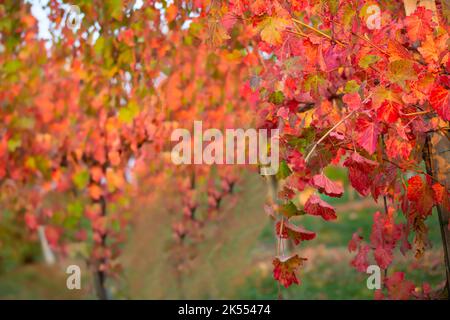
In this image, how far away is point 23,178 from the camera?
816 centimetres

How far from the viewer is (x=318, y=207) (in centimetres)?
259

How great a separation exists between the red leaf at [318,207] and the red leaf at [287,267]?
204 mm

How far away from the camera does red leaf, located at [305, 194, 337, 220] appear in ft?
8.41

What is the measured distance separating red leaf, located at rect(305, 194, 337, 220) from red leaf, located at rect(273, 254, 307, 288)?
204 millimetres

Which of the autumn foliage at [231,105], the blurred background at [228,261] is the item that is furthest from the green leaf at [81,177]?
the blurred background at [228,261]

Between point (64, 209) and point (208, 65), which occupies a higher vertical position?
point (208, 65)

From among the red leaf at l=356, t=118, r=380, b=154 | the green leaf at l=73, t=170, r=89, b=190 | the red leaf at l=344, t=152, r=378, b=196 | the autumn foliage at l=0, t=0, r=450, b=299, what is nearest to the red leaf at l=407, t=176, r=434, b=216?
the autumn foliage at l=0, t=0, r=450, b=299

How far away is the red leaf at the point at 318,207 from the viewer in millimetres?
2564

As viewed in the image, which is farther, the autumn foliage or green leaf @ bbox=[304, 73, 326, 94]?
green leaf @ bbox=[304, 73, 326, 94]

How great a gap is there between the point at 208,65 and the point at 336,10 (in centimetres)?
377

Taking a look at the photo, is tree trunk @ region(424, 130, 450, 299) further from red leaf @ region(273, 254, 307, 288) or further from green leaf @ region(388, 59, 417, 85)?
red leaf @ region(273, 254, 307, 288)

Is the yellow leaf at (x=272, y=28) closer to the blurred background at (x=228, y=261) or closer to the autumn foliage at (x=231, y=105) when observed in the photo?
the autumn foliage at (x=231, y=105)
